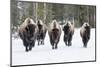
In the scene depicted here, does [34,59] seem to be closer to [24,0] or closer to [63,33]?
[63,33]

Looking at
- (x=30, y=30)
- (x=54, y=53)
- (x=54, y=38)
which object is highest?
(x=30, y=30)

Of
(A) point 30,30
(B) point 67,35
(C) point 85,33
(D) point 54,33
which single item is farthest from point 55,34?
(C) point 85,33

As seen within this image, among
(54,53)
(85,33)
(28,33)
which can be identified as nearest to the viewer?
(28,33)

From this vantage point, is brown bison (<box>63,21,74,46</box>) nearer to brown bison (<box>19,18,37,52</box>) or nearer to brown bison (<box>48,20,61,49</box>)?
brown bison (<box>48,20,61,49</box>)

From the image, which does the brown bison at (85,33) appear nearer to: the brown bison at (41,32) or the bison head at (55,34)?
the bison head at (55,34)

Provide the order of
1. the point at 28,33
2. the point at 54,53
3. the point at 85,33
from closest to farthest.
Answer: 1. the point at 28,33
2. the point at 54,53
3. the point at 85,33

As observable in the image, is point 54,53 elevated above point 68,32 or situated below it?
below

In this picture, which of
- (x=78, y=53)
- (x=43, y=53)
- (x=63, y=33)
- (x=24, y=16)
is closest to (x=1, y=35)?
(x=24, y=16)

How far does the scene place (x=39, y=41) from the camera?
2648mm

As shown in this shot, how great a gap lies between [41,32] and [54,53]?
33 centimetres

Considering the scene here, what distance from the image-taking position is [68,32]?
2.80 meters

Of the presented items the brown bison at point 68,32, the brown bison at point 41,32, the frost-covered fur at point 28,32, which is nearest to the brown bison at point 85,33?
the brown bison at point 68,32

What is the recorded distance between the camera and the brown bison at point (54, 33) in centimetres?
271

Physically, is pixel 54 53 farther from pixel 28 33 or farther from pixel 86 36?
pixel 86 36
